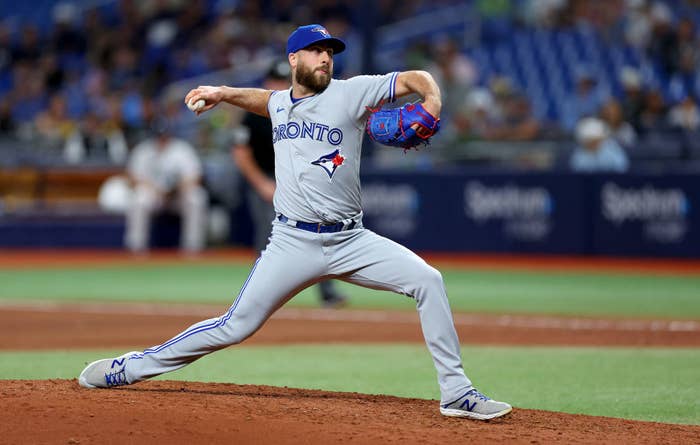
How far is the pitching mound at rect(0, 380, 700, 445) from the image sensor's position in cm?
524

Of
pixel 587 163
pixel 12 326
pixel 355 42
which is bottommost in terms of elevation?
pixel 12 326

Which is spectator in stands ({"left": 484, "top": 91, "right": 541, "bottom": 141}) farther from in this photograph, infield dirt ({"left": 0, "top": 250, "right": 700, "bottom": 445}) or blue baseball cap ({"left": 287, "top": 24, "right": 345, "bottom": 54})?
blue baseball cap ({"left": 287, "top": 24, "right": 345, "bottom": 54})

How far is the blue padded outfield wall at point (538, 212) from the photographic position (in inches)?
707

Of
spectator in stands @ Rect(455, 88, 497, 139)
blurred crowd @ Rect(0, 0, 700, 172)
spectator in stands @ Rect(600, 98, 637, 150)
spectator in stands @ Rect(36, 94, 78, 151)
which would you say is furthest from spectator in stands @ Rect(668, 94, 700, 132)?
spectator in stands @ Rect(36, 94, 78, 151)

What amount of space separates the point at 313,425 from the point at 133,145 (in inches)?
712

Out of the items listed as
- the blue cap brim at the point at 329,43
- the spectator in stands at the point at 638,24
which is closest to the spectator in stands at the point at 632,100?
the spectator in stands at the point at 638,24

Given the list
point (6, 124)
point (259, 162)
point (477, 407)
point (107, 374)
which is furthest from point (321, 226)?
point (6, 124)

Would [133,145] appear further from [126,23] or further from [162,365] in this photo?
[162,365]

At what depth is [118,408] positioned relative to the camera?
18.6ft

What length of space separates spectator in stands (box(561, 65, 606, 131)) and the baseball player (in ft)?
44.3

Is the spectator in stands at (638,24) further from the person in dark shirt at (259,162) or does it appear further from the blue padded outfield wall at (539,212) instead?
the person in dark shirt at (259,162)

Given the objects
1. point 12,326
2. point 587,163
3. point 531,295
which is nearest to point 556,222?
point 587,163

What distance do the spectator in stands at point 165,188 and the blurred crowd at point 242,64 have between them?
1664 millimetres

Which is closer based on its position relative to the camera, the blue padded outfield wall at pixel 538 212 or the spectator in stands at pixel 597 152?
the spectator in stands at pixel 597 152
